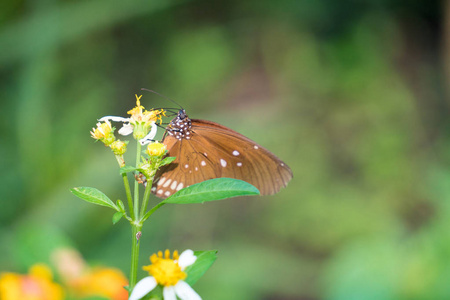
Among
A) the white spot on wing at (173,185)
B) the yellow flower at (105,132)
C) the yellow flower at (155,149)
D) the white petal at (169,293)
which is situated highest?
the white spot on wing at (173,185)

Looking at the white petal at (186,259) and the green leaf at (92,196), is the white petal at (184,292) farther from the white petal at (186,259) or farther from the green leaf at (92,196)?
the green leaf at (92,196)

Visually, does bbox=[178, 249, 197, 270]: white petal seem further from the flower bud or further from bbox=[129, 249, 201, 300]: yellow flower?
the flower bud

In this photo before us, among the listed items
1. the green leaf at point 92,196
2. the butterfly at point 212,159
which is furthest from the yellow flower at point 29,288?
the butterfly at point 212,159

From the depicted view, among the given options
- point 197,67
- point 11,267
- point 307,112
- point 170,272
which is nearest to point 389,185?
point 307,112

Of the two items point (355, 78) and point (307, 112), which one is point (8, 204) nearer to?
point (307, 112)

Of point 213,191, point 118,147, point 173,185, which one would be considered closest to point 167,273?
point 213,191
